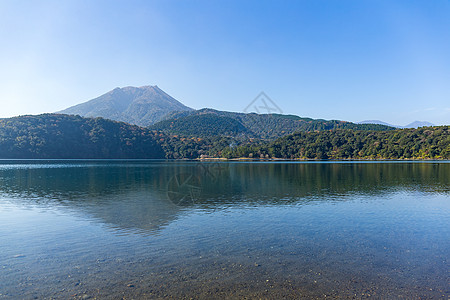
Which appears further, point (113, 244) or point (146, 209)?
point (146, 209)

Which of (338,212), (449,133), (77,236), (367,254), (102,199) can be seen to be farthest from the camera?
(449,133)

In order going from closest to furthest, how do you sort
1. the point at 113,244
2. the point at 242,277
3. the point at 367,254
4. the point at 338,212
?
the point at 242,277 < the point at 367,254 < the point at 113,244 < the point at 338,212

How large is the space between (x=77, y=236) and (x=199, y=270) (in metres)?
12.5

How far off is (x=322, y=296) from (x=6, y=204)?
4116cm

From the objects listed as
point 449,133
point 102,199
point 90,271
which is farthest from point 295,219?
point 449,133

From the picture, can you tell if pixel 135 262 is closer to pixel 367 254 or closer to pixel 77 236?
pixel 77 236

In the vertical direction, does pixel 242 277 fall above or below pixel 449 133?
below

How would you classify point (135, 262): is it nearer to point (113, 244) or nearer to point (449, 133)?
point (113, 244)

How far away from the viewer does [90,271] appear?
1530cm

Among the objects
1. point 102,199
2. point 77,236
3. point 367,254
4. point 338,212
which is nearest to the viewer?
point 367,254

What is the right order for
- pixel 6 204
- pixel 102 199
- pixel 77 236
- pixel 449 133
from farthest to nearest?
pixel 449 133
pixel 102 199
pixel 6 204
pixel 77 236

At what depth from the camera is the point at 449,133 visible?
630ft

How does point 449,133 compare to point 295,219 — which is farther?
point 449,133

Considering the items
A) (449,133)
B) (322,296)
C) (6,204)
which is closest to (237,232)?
(322,296)
